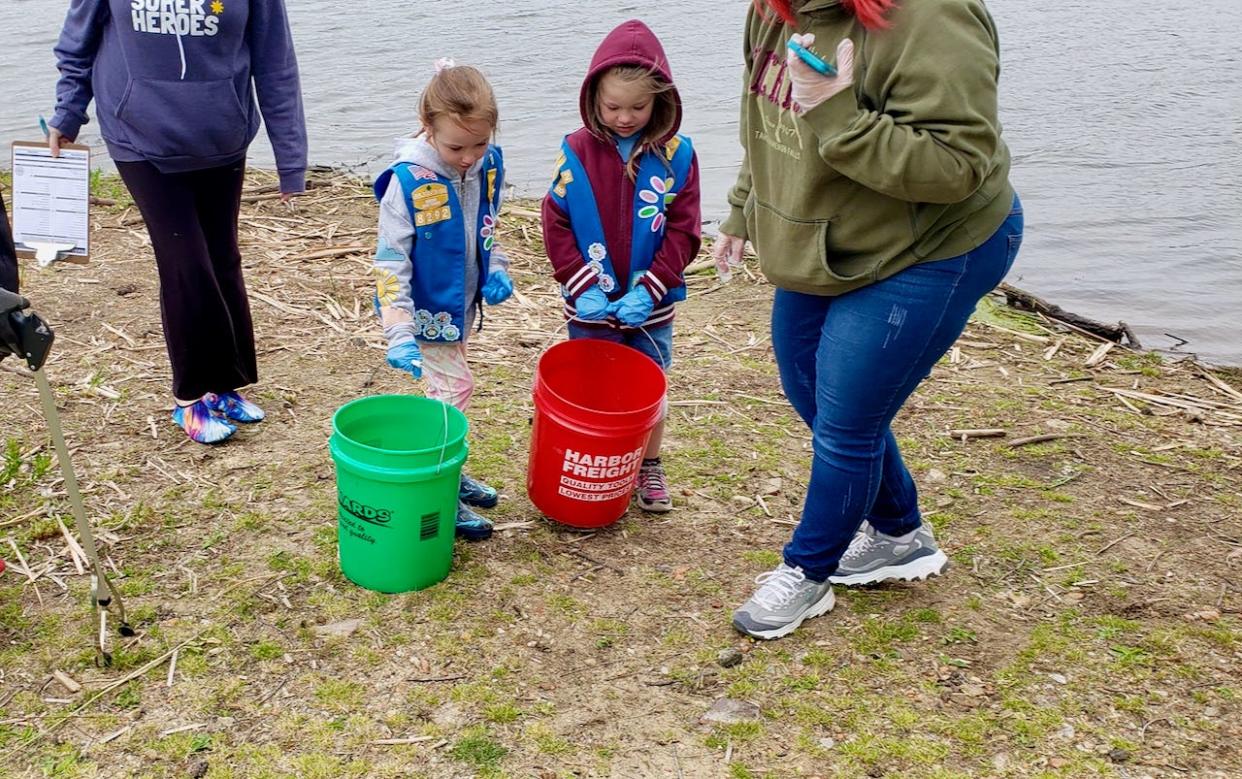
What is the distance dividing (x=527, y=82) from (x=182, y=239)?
8.60m

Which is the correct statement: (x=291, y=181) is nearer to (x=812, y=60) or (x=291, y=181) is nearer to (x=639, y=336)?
(x=639, y=336)

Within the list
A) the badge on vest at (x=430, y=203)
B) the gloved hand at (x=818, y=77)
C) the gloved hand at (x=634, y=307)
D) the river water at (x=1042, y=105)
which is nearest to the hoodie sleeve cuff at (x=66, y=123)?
the badge on vest at (x=430, y=203)

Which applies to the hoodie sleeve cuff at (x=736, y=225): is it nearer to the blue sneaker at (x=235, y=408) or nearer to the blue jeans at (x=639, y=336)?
the blue jeans at (x=639, y=336)

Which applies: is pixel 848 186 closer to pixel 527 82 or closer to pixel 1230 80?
pixel 527 82

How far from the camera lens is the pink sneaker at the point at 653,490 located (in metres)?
4.28

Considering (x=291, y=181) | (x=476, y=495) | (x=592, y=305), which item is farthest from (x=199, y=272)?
(x=592, y=305)

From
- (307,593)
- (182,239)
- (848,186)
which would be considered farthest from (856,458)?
(182,239)

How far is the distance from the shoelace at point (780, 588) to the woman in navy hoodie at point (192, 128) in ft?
7.90

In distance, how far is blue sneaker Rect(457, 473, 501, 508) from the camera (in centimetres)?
423

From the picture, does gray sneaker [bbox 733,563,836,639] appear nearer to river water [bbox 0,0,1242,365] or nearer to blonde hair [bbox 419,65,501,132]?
blonde hair [bbox 419,65,501,132]

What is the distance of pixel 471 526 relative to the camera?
156 inches

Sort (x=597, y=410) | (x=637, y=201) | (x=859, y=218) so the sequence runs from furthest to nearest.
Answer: (x=597, y=410)
(x=637, y=201)
(x=859, y=218)

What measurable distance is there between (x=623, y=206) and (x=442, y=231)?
25.1 inches

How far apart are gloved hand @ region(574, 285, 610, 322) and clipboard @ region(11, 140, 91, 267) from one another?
204 centimetres
